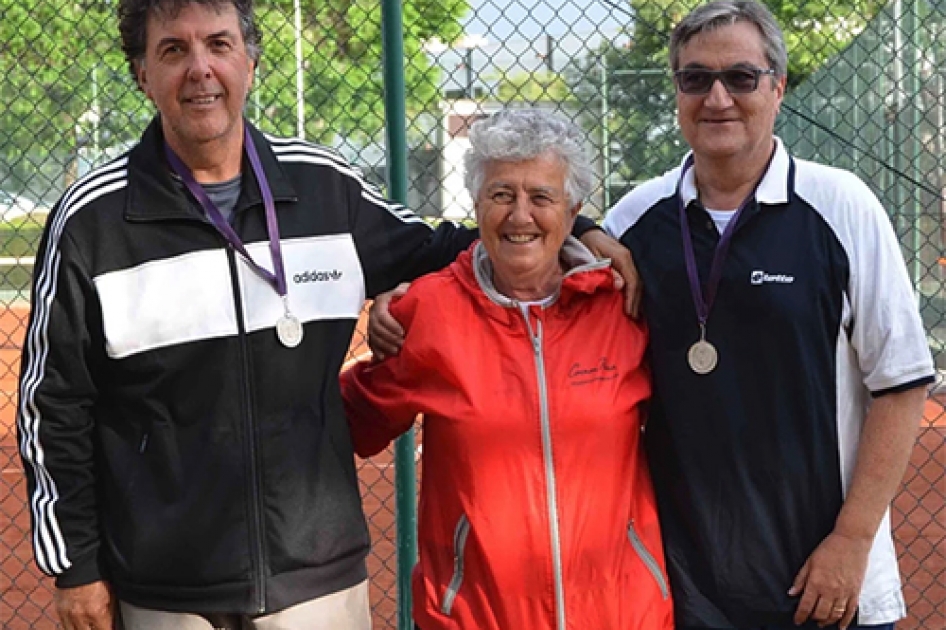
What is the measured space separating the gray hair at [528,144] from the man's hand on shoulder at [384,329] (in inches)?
13.4

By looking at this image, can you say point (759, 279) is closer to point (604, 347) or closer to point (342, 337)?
point (604, 347)

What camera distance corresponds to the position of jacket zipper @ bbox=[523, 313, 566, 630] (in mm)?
2918

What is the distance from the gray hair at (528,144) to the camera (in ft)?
9.96

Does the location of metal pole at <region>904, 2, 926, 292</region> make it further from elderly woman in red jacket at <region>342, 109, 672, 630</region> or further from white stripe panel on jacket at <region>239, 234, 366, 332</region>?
white stripe panel on jacket at <region>239, 234, 366, 332</region>

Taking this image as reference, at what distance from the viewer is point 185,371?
2.98m

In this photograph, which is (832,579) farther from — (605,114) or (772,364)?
(605,114)

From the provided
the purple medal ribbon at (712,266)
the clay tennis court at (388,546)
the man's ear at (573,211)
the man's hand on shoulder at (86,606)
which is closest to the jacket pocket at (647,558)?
the purple medal ribbon at (712,266)

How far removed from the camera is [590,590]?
9.63ft

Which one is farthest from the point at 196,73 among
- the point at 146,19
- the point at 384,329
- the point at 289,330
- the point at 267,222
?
the point at 384,329

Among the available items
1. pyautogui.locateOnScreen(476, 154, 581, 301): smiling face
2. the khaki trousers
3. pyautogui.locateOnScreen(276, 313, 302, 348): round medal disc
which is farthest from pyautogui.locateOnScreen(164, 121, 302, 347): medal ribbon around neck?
the khaki trousers

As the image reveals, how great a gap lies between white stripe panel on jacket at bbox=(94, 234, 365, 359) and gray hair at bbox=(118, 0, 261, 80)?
498 millimetres

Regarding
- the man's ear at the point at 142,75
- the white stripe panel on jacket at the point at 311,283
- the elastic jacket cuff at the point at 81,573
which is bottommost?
the elastic jacket cuff at the point at 81,573

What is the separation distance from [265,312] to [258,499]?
1.44ft

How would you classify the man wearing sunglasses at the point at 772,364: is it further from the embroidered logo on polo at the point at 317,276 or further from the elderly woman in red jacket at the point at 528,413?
the embroidered logo on polo at the point at 317,276
